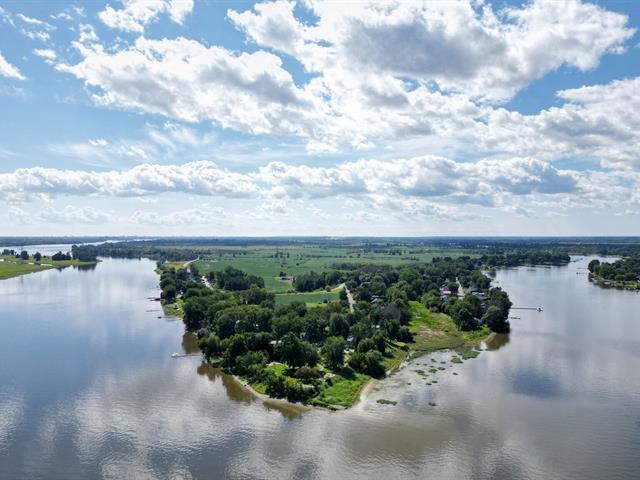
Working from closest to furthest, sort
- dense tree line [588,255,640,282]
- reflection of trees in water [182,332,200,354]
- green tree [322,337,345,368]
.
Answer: green tree [322,337,345,368], reflection of trees in water [182,332,200,354], dense tree line [588,255,640,282]

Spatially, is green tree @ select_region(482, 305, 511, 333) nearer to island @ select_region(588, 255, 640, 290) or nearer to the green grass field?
island @ select_region(588, 255, 640, 290)

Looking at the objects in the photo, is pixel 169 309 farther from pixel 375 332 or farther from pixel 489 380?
pixel 489 380

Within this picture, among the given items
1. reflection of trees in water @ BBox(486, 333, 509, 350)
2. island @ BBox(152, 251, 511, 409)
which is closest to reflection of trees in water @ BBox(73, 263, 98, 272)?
island @ BBox(152, 251, 511, 409)

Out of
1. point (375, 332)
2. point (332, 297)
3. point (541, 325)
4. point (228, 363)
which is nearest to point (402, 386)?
point (375, 332)

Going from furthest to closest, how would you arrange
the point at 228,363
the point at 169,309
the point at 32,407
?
1. the point at 169,309
2. the point at 228,363
3. the point at 32,407

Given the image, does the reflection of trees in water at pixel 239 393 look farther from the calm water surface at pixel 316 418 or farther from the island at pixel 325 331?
the island at pixel 325 331

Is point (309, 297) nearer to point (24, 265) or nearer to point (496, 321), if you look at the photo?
point (496, 321)

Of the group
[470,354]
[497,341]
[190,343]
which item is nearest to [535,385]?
[470,354]

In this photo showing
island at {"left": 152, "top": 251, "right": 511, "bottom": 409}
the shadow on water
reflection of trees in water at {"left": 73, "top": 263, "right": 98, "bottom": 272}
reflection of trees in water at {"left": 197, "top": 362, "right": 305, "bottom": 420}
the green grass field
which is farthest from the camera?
reflection of trees in water at {"left": 73, "top": 263, "right": 98, "bottom": 272}
